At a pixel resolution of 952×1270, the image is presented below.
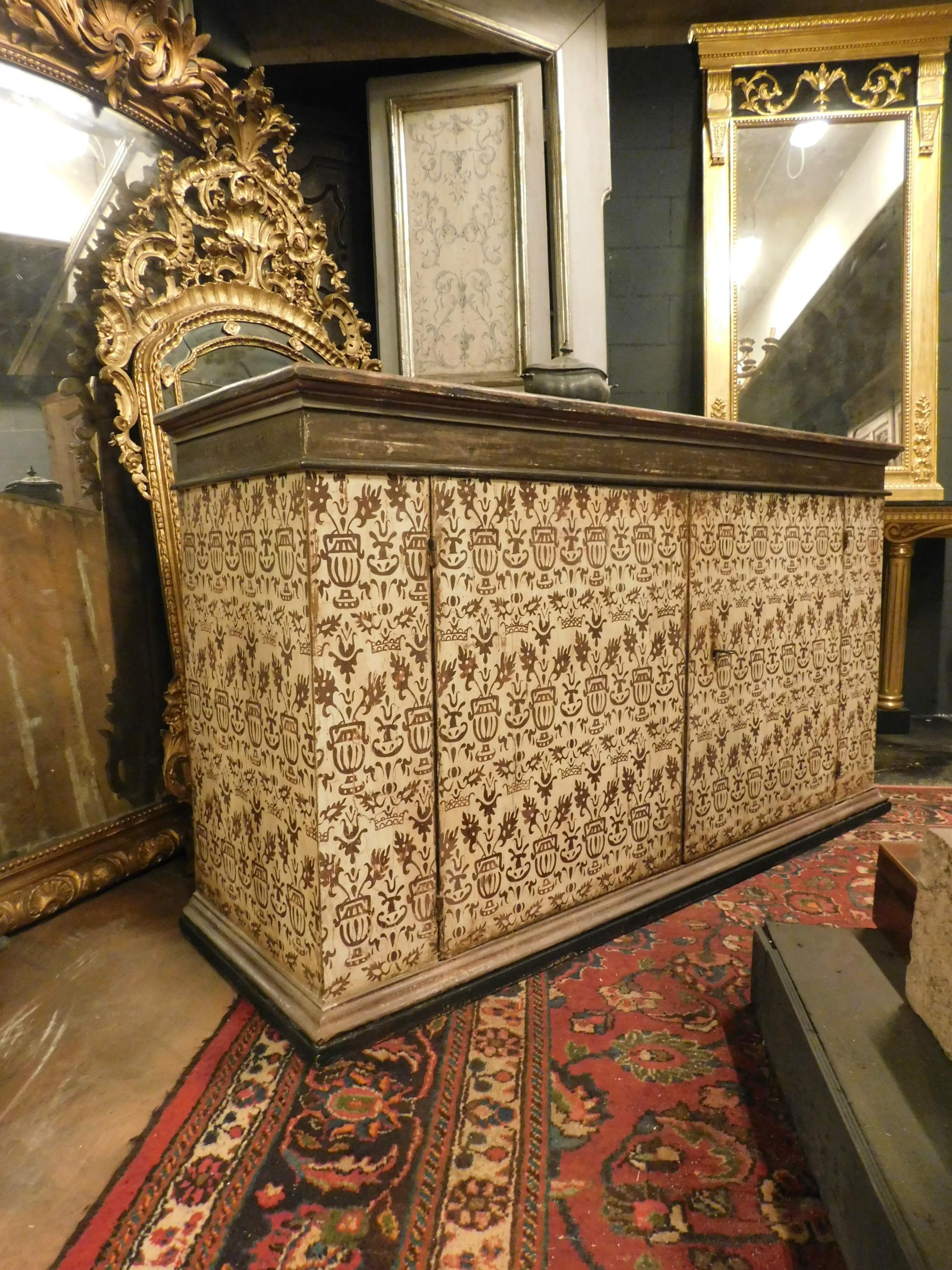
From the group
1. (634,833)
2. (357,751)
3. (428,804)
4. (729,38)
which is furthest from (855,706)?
(729,38)

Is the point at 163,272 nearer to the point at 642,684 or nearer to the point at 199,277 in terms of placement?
the point at 199,277

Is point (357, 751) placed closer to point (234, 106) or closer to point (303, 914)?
point (303, 914)

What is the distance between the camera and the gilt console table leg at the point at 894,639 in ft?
10.6

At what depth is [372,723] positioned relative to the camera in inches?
51.0

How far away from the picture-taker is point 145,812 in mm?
2105

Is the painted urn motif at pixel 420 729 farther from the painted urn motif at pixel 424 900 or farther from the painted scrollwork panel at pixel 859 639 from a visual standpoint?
the painted scrollwork panel at pixel 859 639

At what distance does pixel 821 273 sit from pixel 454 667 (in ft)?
10.0

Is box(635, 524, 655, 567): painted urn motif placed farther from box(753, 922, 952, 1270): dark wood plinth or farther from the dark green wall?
the dark green wall

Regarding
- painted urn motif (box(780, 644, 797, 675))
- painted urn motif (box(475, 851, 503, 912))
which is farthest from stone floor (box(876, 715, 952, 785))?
painted urn motif (box(475, 851, 503, 912))

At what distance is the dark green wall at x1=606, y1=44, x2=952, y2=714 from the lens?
3373mm

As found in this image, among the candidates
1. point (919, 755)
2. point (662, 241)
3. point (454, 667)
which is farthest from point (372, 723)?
point (662, 241)

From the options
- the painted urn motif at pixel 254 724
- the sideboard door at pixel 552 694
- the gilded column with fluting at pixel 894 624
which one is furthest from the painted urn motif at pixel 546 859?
the gilded column with fluting at pixel 894 624

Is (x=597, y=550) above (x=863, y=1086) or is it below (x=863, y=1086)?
above

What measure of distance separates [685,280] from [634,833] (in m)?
2.83
